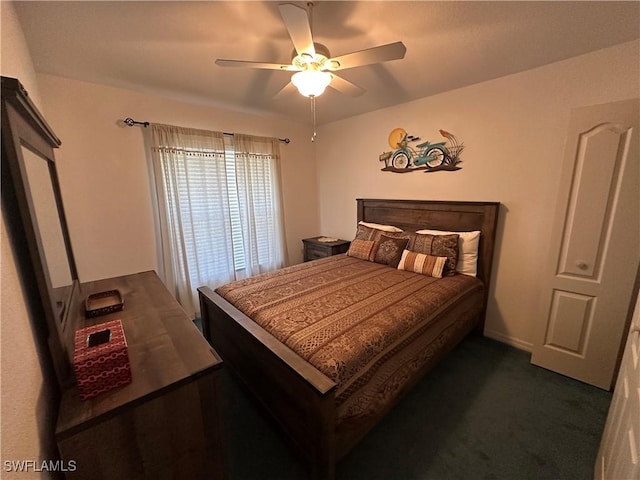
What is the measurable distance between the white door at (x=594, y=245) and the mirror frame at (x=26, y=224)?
2.91 meters

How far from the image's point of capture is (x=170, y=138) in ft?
8.97

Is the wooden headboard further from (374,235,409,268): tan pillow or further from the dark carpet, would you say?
the dark carpet

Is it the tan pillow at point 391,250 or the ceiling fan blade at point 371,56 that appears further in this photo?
the tan pillow at point 391,250

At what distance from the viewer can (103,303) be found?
4.93 feet

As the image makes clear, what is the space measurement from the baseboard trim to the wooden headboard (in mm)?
458

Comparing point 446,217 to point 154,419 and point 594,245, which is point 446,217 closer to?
point 594,245

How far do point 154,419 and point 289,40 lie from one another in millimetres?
2142

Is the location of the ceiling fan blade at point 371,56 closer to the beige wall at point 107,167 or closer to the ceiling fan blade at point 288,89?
the ceiling fan blade at point 288,89

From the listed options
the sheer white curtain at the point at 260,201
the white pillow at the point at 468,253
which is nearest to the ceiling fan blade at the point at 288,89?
the sheer white curtain at the point at 260,201

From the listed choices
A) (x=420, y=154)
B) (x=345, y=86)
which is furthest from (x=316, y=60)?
(x=420, y=154)

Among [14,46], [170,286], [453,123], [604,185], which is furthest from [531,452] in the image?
[14,46]

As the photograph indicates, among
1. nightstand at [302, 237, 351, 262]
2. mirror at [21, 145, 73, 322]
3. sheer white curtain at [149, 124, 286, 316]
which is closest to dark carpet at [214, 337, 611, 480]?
mirror at [21, 145, 73, 322]

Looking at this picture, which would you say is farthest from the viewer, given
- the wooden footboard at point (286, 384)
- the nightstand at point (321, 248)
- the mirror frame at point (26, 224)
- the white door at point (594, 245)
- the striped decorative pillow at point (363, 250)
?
the nightstand at point (321, 248)

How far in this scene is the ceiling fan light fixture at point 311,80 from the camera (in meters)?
1.60
